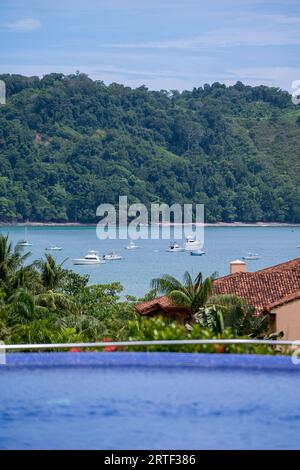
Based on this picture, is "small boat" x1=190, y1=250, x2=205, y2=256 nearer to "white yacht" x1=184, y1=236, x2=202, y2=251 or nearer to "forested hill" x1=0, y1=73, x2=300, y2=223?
"white yacht" x1=184, y1=236, x2=202, y2=251

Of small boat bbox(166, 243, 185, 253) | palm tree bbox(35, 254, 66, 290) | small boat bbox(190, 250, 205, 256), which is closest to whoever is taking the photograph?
palm tree bbox(35, 254, 66, 290)

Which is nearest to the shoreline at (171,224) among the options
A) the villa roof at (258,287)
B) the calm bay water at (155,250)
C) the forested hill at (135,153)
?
the forested hill at (135,153)

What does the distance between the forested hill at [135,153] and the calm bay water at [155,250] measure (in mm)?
2833

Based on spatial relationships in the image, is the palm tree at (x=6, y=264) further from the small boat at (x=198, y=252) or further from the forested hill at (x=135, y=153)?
the forested hill at (x=135, y=153)

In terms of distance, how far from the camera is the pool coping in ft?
35.8

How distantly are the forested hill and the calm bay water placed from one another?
9.29ft

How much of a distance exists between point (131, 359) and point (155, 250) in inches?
4562

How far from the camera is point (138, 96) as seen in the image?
518ft

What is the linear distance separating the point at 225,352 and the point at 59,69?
5416 inches

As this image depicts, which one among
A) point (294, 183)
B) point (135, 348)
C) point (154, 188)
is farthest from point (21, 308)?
point (294, 183)

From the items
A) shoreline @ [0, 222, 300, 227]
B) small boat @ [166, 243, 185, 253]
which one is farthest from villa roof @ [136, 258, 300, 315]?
shoreline @ [0, 222, 300, 227]

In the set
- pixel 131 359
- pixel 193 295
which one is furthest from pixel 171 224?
pixel 131 359

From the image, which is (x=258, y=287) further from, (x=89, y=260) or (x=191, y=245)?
(x=191, y=245)

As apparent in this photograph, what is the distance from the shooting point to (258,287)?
28016 millimetres
